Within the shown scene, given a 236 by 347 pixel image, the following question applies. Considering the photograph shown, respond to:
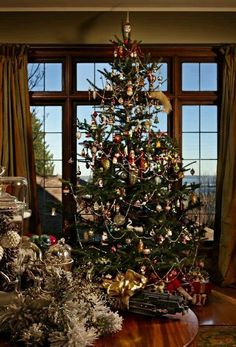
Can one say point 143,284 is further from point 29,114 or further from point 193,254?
point 29,114

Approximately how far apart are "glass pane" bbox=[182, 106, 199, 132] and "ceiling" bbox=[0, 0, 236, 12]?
112 centimetres

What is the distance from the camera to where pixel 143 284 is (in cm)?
180

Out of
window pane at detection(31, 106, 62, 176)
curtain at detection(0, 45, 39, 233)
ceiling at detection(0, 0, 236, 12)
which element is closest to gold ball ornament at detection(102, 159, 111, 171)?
curtain at detection(0, 45, 39, 233)

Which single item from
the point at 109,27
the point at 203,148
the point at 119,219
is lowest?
the point at 119,219

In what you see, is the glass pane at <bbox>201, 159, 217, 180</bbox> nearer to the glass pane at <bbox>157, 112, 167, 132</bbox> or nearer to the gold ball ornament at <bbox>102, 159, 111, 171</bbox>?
the glass pane at <bbox>157, 112, 167, 132</bbox>

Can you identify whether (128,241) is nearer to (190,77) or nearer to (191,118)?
(191,118)

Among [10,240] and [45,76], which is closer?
[10,240]

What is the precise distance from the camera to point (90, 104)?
5.40 metres

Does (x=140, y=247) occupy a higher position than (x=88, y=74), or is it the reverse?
(x=88, y=74)

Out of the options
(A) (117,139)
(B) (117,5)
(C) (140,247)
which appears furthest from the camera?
(B) (117,5)

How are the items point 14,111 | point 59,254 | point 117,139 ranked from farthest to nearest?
point 14,111 < point 117,139 < point 59,254

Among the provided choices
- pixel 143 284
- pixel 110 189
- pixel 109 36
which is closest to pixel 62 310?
pixel 143 284

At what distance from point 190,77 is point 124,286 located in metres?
4.06

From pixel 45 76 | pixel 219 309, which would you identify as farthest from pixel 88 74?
pixel 219 309
